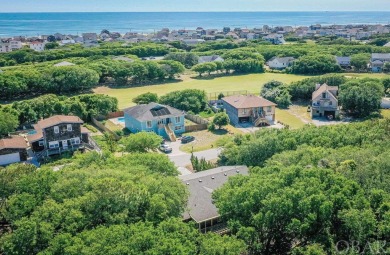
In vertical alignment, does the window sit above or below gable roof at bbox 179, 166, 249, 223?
below

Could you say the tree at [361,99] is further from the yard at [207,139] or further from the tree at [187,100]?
the tree at [187,100]

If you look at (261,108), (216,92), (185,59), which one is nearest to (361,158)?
(261,108)

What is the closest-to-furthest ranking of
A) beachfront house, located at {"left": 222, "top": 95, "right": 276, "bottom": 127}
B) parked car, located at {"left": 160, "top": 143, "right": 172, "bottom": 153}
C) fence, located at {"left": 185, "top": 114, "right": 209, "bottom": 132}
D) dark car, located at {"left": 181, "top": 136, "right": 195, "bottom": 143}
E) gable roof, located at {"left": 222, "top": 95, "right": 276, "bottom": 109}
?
parked car, located at {"left": 160, "top": 143, "right": 172, "bottom": 153}
dark car, located at {"left": 181, "top": 136, "right": 195, "bottom": 143}
fence, located at {"left": 185, "top": 114, "right": 209, "bottom": 132}
beachfront house, located at {"left": 222, "top": 95, "right": 276, "bottom": 127}
gable roof, located at {"left": 222, "top": 95, "right": 276, "bottom": 109}

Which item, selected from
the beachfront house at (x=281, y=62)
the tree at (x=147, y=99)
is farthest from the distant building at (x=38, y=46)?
the tree at (x=147, y=99)

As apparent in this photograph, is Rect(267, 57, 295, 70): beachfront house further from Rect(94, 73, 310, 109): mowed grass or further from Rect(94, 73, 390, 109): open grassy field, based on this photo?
Rect(94, 73, 310, 109): mowed grass

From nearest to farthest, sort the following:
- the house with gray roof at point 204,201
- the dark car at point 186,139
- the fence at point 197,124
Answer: the house with gray roof at point 204,201, the dark car at point 186,139, the fence at point 197,124

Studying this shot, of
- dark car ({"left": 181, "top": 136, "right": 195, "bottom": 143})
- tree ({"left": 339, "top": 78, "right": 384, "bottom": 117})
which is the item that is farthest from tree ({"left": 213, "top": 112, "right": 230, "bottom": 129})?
tree ({"left": 339, "top": 78, "right": 384, "bottom": 117})
